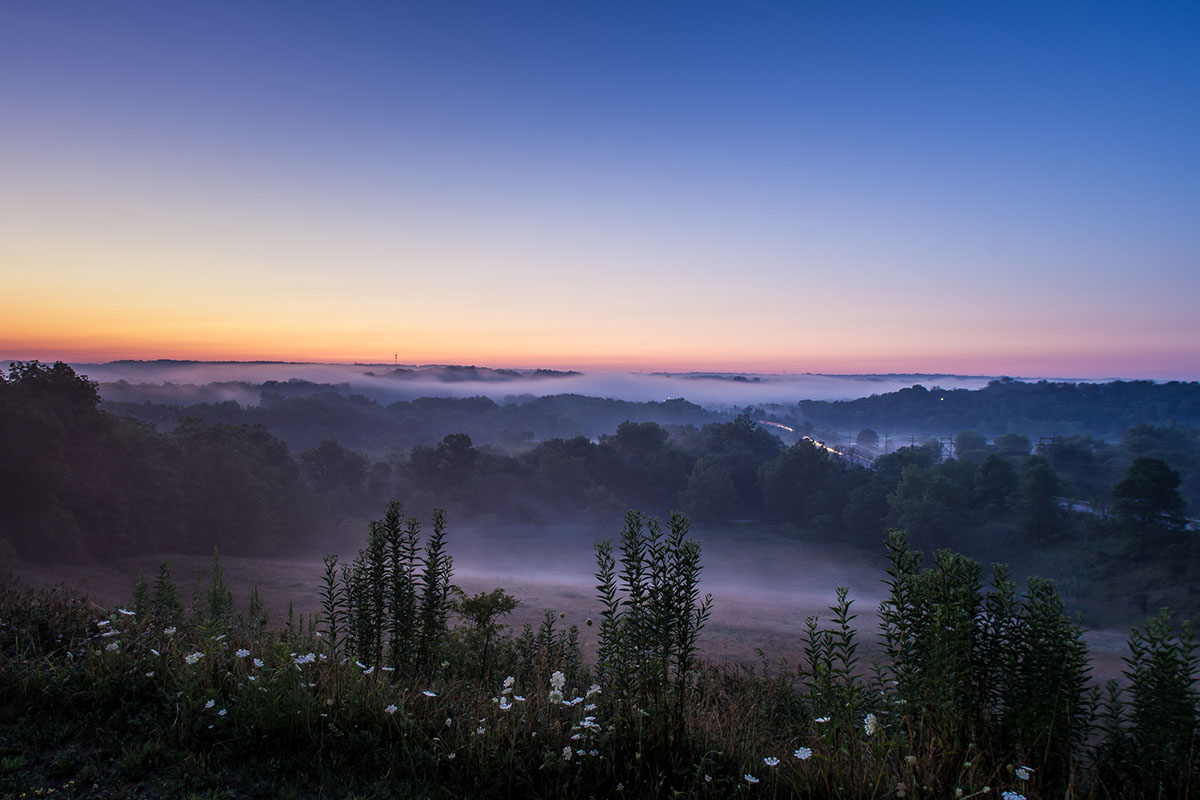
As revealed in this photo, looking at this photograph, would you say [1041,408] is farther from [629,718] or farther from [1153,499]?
[629,718]

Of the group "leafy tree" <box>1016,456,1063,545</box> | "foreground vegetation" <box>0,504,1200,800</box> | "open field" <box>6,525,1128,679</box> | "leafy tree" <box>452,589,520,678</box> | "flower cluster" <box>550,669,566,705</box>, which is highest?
"flower cluster" <box>550,669,566,705</box>

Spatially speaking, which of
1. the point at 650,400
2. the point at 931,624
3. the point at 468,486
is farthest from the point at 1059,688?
the point at 650,400

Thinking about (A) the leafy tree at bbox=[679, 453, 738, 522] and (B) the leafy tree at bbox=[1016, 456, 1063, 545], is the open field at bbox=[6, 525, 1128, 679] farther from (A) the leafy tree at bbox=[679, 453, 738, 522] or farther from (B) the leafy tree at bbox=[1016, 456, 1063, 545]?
(B) the leafy tree at bbox=[1016, 456, 1063, 545]

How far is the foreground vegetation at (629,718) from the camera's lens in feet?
9.90

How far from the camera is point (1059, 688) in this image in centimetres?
395

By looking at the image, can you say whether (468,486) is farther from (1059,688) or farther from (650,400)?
(650,400)

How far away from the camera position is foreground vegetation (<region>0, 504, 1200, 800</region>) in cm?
302

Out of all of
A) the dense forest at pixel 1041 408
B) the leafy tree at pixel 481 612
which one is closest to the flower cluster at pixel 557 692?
the leafy tree at pixel 481 612

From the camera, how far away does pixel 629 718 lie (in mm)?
3412

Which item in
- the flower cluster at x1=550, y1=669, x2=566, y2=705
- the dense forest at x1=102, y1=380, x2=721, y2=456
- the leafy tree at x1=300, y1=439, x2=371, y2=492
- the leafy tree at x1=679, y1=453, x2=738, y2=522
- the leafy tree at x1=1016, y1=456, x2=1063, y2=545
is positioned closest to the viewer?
the flower cluster at x1=550, y1=669, x2=566, y2=705

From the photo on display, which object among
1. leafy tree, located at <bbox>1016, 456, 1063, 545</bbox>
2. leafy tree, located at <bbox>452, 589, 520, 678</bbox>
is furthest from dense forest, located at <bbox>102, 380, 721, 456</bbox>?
leafy tree, located at <bbox>452, 589, 520, 678</bbox>

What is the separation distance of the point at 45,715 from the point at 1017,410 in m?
133

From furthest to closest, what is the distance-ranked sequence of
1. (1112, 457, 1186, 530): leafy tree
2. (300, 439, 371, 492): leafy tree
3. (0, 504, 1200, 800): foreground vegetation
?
(300, 439, 371, 492): leafy tree
(1112, 457, 1186, 530): leafy tree
(0, 504, 1200, 800): foreground vegetation

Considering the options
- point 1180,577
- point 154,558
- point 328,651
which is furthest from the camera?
point 1180,577
